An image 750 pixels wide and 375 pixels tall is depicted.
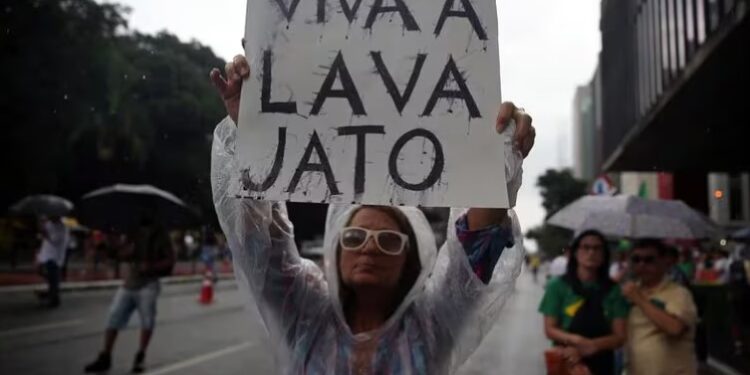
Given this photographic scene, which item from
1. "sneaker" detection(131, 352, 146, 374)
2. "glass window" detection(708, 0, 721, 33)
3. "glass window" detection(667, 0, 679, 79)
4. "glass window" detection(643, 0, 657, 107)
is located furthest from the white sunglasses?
"glass window" detection(643, 0, 657, 107)

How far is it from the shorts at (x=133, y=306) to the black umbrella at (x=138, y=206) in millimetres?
843

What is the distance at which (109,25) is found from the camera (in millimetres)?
24453

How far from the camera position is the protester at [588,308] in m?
4.29

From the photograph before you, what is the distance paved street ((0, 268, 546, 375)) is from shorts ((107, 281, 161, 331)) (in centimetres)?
23

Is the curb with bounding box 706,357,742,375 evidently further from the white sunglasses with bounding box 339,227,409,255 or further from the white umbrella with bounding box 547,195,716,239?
the white sunglasses with bounding box 339,227,409,255

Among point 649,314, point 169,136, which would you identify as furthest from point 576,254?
point 169,136

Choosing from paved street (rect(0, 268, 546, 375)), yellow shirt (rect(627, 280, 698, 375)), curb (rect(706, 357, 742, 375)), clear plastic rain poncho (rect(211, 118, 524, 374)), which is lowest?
curb (rect(706, 357, 742, 375))

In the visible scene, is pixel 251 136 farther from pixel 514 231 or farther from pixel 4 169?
pixel 4 169

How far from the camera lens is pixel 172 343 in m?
10.2

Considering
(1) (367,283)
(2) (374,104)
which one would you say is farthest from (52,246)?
(2) (374,104)

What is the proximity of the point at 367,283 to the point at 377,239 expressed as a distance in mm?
136

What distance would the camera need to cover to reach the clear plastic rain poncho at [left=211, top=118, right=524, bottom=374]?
7.11ft

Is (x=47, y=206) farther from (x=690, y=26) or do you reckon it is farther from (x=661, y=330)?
(x=661, y=330)

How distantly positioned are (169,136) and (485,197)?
28.4m
